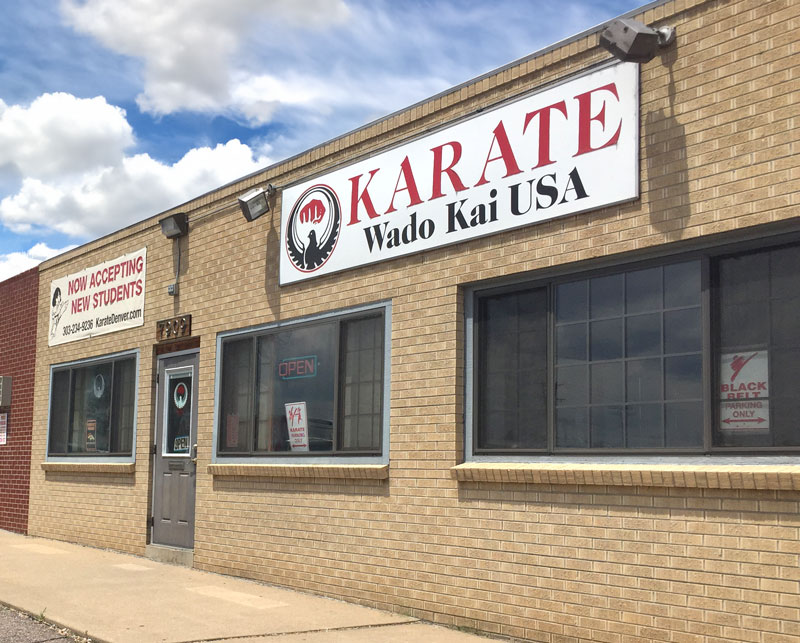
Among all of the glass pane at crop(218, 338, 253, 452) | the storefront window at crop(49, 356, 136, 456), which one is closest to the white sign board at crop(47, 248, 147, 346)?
the storefront window at crop(49, 356, 136, 456)

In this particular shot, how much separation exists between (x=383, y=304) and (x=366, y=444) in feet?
4.36

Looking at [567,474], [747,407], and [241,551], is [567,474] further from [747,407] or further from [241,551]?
[241,551]

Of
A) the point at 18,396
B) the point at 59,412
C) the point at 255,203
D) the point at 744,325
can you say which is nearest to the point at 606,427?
the point at 744,325

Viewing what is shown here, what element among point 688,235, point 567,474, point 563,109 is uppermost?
point 563,109

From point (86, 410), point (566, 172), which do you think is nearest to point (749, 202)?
point (566, 172)

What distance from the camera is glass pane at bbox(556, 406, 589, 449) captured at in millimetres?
7219

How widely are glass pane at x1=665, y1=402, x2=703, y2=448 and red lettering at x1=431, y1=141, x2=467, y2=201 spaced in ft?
8.83

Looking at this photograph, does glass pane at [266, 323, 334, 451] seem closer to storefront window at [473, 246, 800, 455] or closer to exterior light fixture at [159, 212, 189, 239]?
storefront window at [473, 246, 800, 455]

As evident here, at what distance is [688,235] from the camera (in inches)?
257

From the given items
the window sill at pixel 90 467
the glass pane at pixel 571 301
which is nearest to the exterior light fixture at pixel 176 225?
the window sill at pixel 90 467

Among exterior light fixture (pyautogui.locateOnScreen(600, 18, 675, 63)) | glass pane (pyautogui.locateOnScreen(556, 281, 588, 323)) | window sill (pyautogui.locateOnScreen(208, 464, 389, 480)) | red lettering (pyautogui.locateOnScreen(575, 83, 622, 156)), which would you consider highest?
exterior light fixture (pyautogui.locateOnScreen(600, 18, 675, 63))

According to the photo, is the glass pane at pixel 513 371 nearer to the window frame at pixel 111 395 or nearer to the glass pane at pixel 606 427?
the glass pane at pixel 606 427

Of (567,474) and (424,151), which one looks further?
(424,151)

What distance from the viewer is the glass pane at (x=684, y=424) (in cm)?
647
